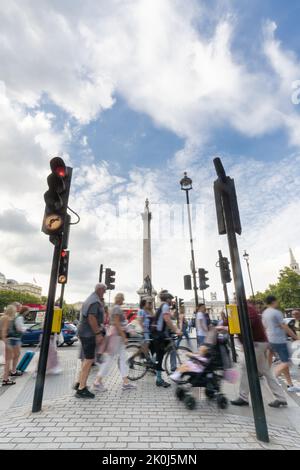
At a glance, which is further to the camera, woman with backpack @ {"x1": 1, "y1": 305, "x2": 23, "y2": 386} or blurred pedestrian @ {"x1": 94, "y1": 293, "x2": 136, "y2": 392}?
woman with backpack @ {"x1": 1, "y1": 305, "x2": 23, "y2": 386}

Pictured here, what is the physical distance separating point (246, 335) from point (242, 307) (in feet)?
1.12

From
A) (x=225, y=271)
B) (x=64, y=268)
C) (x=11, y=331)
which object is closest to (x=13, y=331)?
(x=11, y=331)

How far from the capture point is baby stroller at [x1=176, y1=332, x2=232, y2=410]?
4336mm

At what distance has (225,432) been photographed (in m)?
3.21

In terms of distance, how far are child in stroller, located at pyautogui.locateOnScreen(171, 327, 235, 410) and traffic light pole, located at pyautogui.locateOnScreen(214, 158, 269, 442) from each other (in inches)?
47.7

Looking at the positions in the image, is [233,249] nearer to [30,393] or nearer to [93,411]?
[93,411]

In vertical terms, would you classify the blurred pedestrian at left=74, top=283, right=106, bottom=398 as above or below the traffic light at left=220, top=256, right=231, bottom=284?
below

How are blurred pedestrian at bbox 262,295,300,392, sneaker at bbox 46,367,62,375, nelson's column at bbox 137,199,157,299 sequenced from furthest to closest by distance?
nelson's column at bbox 137,199,157,299 → sneaker at bbox 46,367,62,375 → blurred pedestrian at bbox 262,295,300,392

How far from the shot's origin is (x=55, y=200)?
4363 mm

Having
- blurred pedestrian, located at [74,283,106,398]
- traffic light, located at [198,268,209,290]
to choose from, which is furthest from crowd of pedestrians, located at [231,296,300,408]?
traffic light, located at [198,268,209,290]

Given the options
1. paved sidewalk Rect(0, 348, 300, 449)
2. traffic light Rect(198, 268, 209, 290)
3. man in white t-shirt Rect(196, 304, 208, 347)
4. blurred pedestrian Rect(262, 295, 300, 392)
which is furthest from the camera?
traffic light Rect(198, 268, 209, 290)

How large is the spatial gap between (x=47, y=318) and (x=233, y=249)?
301 cm

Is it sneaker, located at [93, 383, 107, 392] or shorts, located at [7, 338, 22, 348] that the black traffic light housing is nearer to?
sneaker, located at [93, 383, 107, 392]
